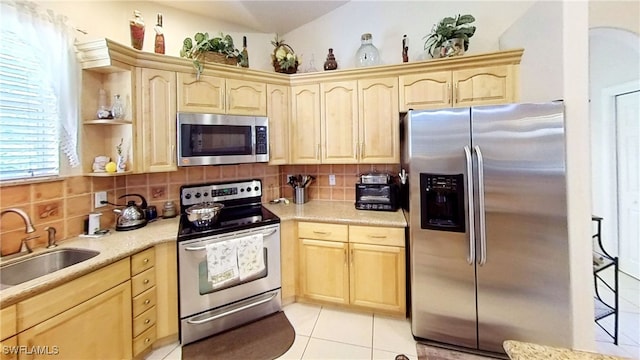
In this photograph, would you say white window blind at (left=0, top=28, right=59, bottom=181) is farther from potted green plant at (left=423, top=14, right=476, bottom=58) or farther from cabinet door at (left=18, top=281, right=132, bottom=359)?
potted green plant at (left=423, top=14, right=476, bottom=58)

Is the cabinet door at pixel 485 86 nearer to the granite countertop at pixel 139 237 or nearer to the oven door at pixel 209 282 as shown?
the granite countertop at pixel 139 237

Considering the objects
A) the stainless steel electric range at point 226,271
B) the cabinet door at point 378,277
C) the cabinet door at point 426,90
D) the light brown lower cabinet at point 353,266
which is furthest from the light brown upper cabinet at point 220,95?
A: the cabinet door at point 378,277

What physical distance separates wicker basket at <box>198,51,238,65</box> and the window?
865mm

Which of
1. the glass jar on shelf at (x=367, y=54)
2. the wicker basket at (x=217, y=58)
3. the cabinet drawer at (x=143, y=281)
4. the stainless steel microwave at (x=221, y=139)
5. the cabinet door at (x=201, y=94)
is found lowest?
the cabinet drawer at (x=143, y=281)

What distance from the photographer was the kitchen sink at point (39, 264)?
1518 mm

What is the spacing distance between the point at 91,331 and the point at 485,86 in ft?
10.6

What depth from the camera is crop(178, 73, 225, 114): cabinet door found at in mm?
2295

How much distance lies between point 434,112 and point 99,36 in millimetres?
2565

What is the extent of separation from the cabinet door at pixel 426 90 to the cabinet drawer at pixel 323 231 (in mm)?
1241

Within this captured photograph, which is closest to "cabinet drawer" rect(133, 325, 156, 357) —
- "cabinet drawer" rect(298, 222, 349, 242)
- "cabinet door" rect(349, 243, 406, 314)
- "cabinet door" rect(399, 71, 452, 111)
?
"cabinet drawer" rect(298, 222, 349, 242)

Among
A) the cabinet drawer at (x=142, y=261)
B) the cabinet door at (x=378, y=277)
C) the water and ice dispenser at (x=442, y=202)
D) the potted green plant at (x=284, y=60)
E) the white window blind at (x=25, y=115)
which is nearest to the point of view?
the white window blind at (x=25, y=115)

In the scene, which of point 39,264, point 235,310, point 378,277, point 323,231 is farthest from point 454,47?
point 39,264

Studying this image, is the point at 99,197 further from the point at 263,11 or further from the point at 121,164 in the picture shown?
the point at 263,11

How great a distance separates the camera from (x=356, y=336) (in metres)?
2.16
